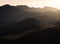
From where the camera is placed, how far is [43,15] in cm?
127

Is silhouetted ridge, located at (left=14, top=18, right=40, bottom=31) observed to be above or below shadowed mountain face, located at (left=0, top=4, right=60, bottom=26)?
below

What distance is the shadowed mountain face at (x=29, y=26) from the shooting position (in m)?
0.93

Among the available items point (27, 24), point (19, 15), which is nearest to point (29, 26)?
point (27, 24)

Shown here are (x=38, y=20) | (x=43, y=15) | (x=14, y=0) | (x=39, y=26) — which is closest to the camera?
(x=39, y=26)

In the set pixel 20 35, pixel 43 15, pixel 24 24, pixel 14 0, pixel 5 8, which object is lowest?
pixel 20 35

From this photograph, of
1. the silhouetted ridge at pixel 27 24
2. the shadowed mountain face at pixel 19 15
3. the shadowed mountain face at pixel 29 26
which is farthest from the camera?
the shadowed mountain face at pixel 19 15

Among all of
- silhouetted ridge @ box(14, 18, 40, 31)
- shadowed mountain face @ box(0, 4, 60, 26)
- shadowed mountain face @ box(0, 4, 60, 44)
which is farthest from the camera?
shadowed mountain face @ box(0, 4, 60, 26)

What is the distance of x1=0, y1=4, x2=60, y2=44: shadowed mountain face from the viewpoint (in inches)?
36.6

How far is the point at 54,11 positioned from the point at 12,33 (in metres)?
0.49

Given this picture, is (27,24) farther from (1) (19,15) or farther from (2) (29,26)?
(1) (19,15)

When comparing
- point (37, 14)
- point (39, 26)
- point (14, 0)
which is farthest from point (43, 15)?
point (14, 0)

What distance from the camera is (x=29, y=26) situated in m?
1.07

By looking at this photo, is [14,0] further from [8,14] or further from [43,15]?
[43,15]

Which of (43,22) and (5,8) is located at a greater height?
(5,8)
